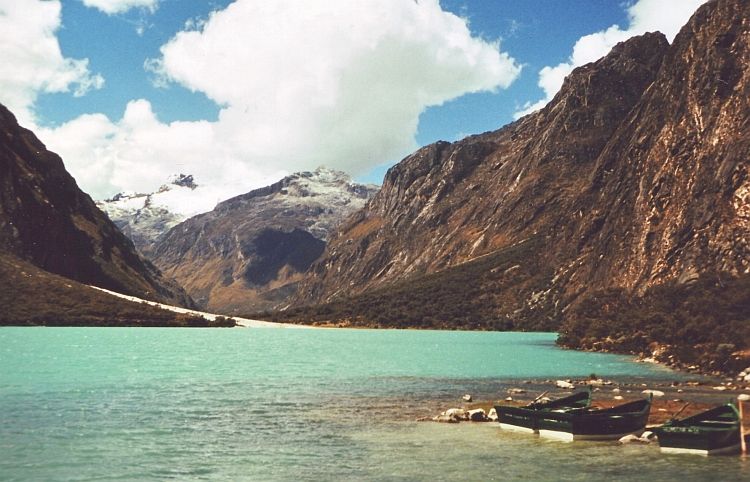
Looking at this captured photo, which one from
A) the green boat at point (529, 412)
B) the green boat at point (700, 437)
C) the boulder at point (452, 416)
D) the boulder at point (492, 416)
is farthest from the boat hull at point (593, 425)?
the boulder at point (452, 416)

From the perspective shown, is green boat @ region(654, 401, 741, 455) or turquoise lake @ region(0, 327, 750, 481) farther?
green boat @ region(654, 401, 741, 455)

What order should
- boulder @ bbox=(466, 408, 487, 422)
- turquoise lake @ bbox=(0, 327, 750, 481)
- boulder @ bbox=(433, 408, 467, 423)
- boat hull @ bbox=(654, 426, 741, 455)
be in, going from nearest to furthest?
turquoise lake @ bbox=(0, 327, 750, 481)
boat hull @ bbox=(654, 426, 741, 455)
boulder @ bbox=(433, 408, 467, 423)
boulder @ bbox=(466, 408, 487, 422)

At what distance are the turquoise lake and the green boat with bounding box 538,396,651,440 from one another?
121cm

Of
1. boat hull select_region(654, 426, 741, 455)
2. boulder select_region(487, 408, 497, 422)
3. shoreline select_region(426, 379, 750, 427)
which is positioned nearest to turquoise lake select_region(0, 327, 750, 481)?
boat hull select_region(654, 426, 741, 455)

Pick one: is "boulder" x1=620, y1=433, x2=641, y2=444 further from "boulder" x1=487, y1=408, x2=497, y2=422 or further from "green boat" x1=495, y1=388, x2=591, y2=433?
"boulder" x1=487, y1=408, x2=497, y2=422

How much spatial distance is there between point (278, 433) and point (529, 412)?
46.1 ft

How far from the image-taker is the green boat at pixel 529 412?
1448 inches

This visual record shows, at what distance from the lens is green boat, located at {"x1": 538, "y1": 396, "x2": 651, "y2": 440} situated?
3481 cm

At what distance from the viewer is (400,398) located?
51.0 m

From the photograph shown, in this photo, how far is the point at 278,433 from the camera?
3606 centimetres

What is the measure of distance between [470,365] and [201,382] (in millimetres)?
37322

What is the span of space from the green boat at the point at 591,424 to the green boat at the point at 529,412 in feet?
1.52

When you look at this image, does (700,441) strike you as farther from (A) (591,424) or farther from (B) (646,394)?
(B) (646,394)

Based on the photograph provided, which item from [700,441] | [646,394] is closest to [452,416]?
[700,441]
